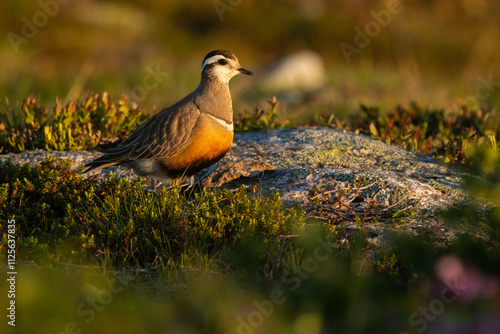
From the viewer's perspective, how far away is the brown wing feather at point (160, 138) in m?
6.18

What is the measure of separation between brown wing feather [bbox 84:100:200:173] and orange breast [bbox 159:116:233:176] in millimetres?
70

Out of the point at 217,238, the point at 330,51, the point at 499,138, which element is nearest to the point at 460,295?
the point at 217,238

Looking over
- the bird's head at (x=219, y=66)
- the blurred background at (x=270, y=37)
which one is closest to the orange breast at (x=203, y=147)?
the bird's head at (x=219, y=66)

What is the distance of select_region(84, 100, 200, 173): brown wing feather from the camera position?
243 inches

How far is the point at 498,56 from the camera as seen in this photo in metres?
21.4

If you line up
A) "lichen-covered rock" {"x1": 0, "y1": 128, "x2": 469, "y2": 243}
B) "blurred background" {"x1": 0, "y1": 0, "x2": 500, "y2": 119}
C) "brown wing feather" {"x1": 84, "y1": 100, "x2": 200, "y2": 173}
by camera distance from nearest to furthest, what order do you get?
"lichen-covered rock" {"x1": 0, "y1": 128, "x2": 469, "y2": 243}, "brown wing feather" {"x1": 84, "y1": 100, "x2": 200, "y2": 173}, "blurred background" {"x1": 0, "y1": 0, "x2": 500, "y2": 119}
